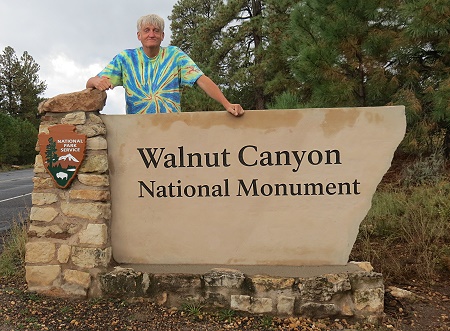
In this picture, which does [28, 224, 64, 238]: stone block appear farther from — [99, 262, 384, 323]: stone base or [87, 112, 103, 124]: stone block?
[87, 112, 103, 124]: stone block

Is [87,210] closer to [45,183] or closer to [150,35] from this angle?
[45,183]

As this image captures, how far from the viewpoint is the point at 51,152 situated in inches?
123

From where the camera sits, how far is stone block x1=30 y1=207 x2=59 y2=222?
3188 mm

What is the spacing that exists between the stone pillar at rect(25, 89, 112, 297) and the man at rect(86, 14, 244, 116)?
18 centimetres

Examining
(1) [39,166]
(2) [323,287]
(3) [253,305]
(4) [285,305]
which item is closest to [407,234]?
(2) [323,287]

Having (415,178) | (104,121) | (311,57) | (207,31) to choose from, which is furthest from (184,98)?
(104,121)

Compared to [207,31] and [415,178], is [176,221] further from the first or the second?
[207,31]

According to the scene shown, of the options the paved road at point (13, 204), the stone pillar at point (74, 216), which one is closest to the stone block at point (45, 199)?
the stone pillar at point (74, 216)

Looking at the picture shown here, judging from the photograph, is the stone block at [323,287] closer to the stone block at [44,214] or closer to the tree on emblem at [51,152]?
the stone block at [44,214]

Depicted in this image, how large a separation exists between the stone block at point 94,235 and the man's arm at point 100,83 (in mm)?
1024

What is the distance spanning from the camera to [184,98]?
13203mm

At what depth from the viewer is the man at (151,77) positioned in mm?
3211

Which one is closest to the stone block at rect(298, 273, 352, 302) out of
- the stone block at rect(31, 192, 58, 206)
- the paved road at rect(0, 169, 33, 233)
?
the stone block at rect(31, 192, 58, 206)

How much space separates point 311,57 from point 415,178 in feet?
7.93
